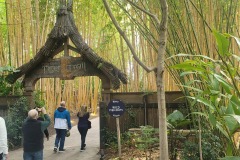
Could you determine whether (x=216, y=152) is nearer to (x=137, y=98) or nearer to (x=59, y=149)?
(x=137, y=98)

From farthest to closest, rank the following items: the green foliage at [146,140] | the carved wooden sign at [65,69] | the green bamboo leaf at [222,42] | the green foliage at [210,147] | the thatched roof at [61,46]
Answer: the carved wooden sign at [65,69], the thatched roof at [61,46], the green foliage at [146,140], the green foliage at [210,147], the green bamboo leaf at [222,42]

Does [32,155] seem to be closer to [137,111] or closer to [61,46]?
[137,111]

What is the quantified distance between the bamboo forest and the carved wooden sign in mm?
22

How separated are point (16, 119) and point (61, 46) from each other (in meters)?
2.08

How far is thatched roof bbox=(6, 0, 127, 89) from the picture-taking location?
6719 mm

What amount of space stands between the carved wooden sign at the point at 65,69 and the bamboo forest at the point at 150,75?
0.9 inches

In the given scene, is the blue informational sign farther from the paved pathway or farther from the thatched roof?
the paved pathway

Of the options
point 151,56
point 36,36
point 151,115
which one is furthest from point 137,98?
point 36,36

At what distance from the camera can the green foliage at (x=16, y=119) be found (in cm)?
765

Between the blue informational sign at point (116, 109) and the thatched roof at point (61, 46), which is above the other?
the thatched roof at point (61, 46)

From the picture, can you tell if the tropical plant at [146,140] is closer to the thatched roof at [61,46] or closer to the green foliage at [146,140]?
the green foliage at [146,140]

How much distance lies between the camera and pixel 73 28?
23.4ft

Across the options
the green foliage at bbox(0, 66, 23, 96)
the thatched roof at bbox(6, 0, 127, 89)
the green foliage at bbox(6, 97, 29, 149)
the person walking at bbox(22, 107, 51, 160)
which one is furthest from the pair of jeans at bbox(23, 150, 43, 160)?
the green foliage at bbox(0, 66, 23, 96)

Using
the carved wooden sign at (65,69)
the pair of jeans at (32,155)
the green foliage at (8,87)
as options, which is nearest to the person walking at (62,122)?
the carved wooden sign at (65,69)
